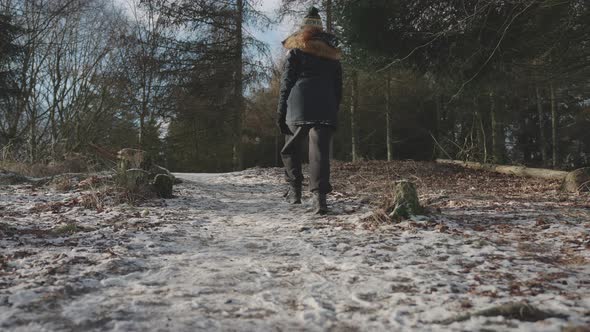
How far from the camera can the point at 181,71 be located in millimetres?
15445

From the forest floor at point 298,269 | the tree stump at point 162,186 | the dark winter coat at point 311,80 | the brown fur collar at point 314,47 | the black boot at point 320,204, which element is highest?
the brown fur collar at point 314,47

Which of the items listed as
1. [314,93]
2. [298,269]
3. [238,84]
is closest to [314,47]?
[314,93]

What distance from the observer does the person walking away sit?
4.17 m

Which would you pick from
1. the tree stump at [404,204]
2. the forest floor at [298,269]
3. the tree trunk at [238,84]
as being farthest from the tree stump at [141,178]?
the tree trunk at [238,84]

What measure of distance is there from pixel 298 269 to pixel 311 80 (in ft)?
7.76

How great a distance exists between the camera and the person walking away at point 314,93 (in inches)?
164

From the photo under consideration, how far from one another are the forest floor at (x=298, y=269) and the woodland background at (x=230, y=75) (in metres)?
3.83

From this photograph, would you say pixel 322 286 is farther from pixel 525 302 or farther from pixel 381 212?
pixel 381 212

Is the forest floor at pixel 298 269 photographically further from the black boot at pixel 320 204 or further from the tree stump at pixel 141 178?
the tree stump at pixel 141 178

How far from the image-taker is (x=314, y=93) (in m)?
4.22

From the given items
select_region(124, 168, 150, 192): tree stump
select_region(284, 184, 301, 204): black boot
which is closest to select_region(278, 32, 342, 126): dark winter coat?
select_region(284, 184, 301, 204): black boot

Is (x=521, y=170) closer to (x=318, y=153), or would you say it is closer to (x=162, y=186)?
(x=318, y=153)

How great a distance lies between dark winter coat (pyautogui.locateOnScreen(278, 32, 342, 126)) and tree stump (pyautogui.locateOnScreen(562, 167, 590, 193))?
371 centimetres

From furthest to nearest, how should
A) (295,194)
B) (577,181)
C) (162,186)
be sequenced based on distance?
(577,181), (162,186), (295,194)
